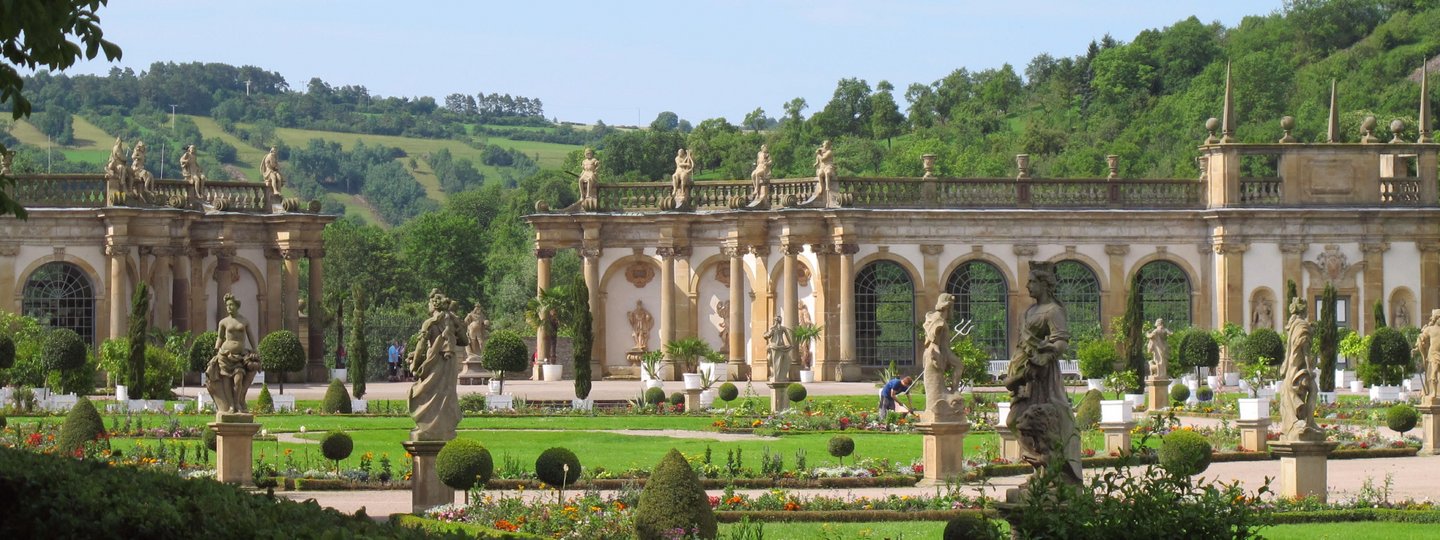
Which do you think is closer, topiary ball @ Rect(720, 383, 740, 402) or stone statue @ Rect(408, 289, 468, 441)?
stone statue @ Rect(408, 289, 468, 441)

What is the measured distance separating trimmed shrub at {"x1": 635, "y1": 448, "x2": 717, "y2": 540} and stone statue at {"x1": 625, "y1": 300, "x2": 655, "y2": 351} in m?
37.5

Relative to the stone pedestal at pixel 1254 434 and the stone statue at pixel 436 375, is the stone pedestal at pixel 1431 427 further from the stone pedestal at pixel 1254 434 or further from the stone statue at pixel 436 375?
the stone statue at pixel 436 375

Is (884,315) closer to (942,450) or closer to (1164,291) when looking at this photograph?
(1164,291)

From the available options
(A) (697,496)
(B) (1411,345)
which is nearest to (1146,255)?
(B) (1411,345)

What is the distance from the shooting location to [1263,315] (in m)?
55.8

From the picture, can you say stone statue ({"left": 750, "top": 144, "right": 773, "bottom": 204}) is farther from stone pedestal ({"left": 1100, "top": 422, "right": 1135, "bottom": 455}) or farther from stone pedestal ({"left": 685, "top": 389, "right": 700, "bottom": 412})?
stone pedestal ({"left": 1100, "top": 422, "right": 1135, "bottom": 455})

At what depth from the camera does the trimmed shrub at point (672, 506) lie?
738 inches

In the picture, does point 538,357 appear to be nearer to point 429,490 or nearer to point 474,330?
point 474,330

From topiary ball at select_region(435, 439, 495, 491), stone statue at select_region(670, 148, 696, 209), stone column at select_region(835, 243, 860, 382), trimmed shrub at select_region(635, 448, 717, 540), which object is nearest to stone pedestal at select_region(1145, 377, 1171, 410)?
stone column at select_region(835, 243, 860, 382)

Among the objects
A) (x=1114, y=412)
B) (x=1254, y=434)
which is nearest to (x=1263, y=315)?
(x=1254, y=434)

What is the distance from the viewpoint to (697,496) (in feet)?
62.0

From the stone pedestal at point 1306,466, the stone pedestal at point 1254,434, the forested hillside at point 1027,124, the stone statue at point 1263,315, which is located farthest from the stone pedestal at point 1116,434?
the forested hillside at point 1027,124

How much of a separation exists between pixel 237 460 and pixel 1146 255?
3459cm

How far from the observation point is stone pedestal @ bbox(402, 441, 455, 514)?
22.7 metres
